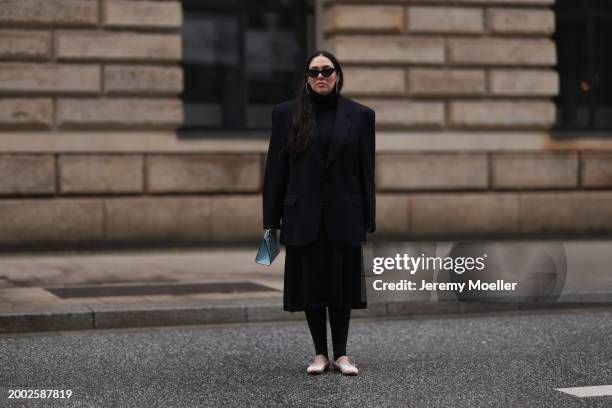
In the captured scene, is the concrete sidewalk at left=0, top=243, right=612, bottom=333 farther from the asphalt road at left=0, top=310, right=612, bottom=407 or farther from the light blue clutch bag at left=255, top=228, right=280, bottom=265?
the light blue clutch bag at left=255, top=228, right=280, bottom=265

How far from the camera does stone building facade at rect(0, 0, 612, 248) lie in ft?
43.8

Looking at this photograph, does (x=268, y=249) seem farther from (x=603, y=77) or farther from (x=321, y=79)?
(x=603, y=77)

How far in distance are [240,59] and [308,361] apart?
25.4 ft

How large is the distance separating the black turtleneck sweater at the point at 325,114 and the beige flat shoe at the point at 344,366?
46.8 inches

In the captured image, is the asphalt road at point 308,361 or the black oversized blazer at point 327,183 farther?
the black oversized blazer at point 327,183

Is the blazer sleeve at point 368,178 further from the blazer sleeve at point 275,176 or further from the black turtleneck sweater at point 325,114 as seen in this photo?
the blazer sleeve at point 275,176

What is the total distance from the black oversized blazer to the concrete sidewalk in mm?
2453

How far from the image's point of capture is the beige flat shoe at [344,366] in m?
6.92

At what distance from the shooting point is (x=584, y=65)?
51.4 ft

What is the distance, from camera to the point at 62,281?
1106 centimetres

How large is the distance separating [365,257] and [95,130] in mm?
6792

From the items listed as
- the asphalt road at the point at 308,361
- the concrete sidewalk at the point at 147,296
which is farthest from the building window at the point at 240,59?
the asphalt road at the point at 308,361

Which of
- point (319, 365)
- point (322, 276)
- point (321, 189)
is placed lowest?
point (319, 365)

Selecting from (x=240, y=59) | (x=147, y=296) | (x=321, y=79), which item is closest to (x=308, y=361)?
(x=321, y=79)
